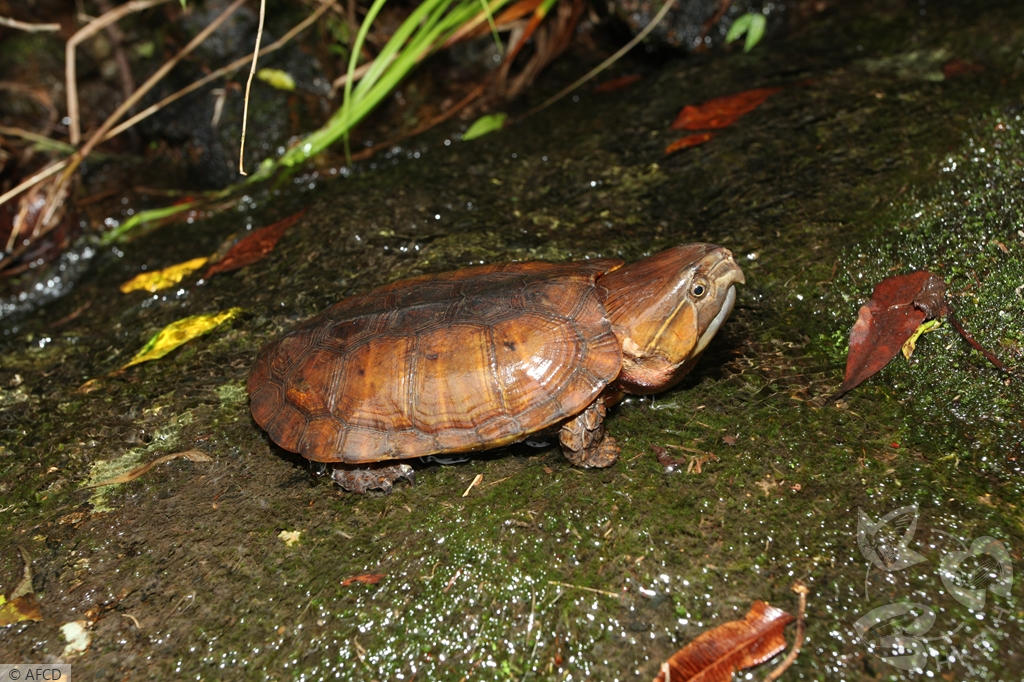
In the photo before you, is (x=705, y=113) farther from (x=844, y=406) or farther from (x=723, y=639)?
(x=723, y=639)

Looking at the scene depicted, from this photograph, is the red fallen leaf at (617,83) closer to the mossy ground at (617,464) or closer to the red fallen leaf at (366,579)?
the mossy ground at (617,464)

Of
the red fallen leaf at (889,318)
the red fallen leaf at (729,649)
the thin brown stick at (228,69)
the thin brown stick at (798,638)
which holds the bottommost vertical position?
the thin brown stick at (798,638)

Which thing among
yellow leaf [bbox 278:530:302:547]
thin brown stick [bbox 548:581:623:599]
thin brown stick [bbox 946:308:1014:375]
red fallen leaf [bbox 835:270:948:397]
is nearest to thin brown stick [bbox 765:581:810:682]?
thin brown stick [bbox 548:581:623:599]

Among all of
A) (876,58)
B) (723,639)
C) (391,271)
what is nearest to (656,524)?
(723,639)

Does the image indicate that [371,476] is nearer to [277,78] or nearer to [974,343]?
[974,343]

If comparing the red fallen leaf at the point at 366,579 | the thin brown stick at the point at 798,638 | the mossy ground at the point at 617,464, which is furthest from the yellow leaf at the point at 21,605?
the thin brown stick at the point at 798,638

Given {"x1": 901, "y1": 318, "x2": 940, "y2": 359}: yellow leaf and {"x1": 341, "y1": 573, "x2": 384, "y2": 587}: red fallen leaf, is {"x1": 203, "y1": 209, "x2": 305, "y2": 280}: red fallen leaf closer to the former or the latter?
{"x1": 341, "y1": 573, "x2": 384, "y2": 587}: red fallen leaf

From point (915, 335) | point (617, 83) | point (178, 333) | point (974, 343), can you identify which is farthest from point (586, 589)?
point (617, 83)
